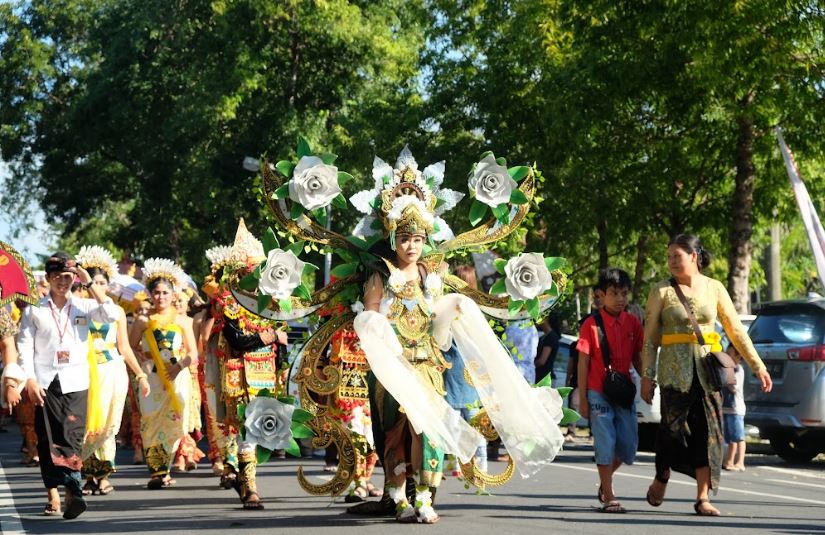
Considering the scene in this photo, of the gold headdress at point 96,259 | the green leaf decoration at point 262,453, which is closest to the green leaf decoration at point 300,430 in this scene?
the green leaf decoration at point 262,453

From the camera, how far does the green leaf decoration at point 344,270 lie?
10000 millimetres

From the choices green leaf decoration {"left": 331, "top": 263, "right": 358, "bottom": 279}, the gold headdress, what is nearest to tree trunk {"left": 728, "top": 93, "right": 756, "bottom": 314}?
the gold headdress

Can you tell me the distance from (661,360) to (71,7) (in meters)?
38.3

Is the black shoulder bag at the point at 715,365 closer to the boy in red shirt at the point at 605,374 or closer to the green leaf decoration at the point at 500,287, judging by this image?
the boy in red shirt at the point at 605,374

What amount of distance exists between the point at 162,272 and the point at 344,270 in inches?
155

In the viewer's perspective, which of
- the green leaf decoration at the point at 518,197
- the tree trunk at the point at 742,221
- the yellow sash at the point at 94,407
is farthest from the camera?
the tree trunk at the point at 742,221

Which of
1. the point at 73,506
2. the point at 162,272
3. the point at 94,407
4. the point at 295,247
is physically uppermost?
the point at 162,272

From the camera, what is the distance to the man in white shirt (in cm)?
1016

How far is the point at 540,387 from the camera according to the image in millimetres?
9969

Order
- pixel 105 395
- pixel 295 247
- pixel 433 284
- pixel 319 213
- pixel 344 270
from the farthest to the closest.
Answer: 1. pixel 105 395
2. pixel 319 213
3. pixel 344 270
4. pixel 295 247
5. pixel 433 284

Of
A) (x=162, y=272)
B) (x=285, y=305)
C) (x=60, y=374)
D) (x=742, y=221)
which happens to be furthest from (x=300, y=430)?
(x=742, y=221)

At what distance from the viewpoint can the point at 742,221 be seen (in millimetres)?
20922

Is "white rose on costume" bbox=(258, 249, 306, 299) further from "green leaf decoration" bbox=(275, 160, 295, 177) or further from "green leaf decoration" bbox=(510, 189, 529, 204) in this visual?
"green leaf decoration" bbox=(510, 189, 529, 204)

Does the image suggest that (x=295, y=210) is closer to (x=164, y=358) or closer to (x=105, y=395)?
(x=105, y=395)
